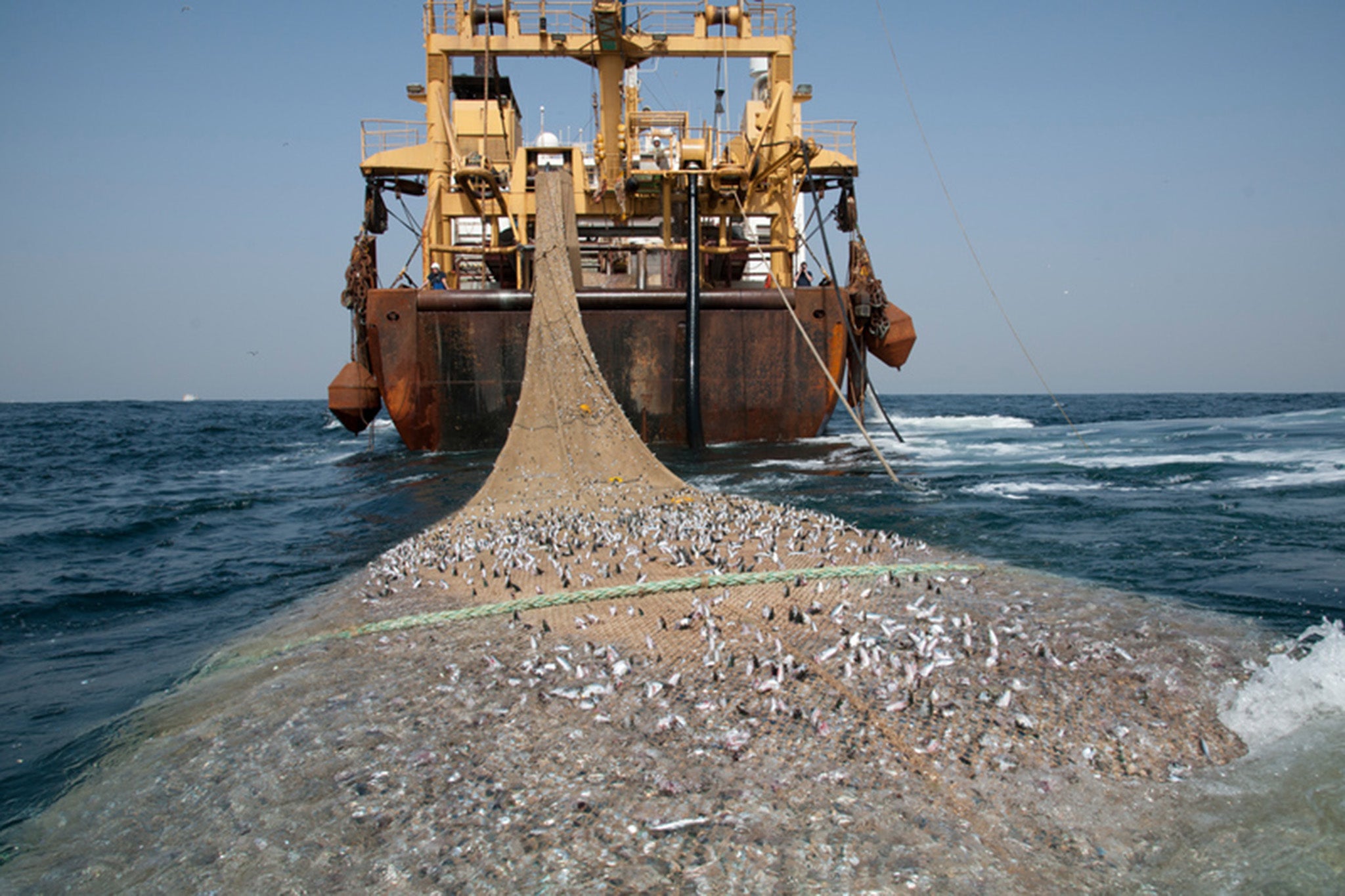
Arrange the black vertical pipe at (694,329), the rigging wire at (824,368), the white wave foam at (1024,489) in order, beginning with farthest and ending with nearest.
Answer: the black vertical pipe at (694,329), the white wave foam at (1024,489), the rigging wire at (824,368)

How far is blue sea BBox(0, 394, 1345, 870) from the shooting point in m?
5.41

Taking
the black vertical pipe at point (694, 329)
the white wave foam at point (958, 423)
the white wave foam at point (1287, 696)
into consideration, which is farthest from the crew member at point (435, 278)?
the white wave foam at point (958, 423)

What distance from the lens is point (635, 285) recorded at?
16.3 meters

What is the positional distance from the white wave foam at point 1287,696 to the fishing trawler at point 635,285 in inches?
340

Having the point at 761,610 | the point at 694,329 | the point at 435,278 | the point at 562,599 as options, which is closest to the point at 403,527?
the point at 562,599

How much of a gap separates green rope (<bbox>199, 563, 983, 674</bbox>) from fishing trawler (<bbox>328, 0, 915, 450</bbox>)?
24.2 feet

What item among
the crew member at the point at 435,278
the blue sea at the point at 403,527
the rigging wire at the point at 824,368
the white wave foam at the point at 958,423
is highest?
the crew member at the point at 435,278

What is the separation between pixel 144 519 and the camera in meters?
11.7

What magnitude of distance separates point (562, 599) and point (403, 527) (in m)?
5.24

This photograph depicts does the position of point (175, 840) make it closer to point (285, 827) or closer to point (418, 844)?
point (285, 827)

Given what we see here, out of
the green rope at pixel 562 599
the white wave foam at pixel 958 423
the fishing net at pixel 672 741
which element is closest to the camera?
the fishing net at pixel 672 741

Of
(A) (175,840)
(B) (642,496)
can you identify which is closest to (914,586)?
(B) (642,496)

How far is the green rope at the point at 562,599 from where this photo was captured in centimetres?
498

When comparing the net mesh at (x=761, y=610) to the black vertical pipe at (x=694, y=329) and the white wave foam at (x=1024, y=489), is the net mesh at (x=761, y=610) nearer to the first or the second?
the white wave foam at (x=1024, y=489)
